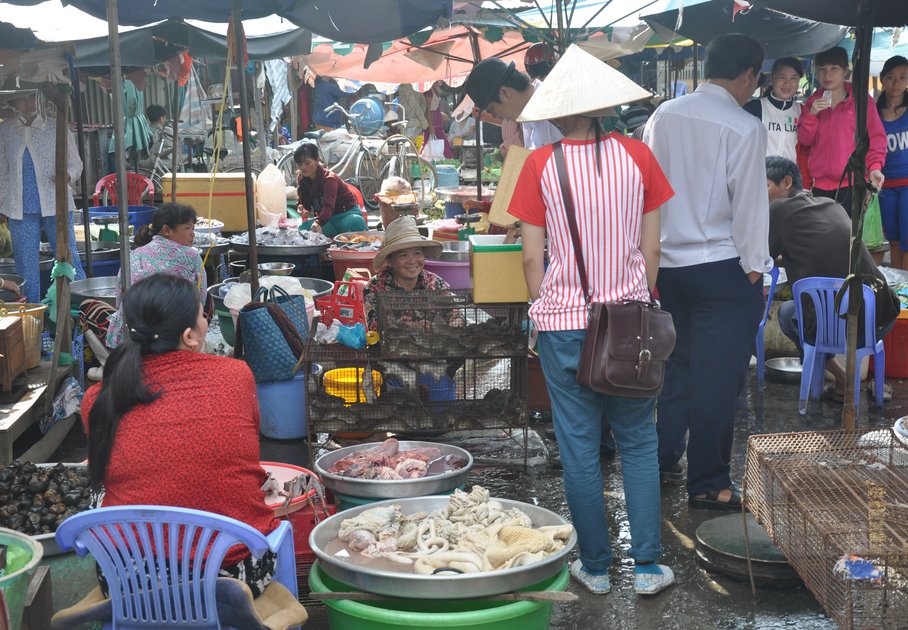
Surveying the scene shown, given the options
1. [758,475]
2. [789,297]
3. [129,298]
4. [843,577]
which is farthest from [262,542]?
[789,297]

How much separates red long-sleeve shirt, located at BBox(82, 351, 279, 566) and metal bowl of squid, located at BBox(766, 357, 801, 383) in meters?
5.12

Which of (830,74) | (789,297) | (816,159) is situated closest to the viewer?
(789,297)

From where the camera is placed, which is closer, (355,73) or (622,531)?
(622,531)

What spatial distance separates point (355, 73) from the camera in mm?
11781

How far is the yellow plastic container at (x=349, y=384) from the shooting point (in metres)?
5.18

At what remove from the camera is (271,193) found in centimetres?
1065

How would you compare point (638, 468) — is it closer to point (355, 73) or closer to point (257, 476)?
point (257, 476)

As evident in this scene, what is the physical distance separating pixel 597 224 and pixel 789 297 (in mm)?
4108

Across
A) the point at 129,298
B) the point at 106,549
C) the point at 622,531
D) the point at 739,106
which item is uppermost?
the point at 739,106

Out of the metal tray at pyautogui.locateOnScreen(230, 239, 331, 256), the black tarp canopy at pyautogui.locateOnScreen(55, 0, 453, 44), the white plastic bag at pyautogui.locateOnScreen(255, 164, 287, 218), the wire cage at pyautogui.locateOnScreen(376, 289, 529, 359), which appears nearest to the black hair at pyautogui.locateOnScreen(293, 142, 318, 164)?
the white plastic bag at pyautogui.locateOnScreen(255, 164, 287, 218)

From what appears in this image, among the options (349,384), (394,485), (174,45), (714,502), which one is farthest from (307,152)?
(394,485)

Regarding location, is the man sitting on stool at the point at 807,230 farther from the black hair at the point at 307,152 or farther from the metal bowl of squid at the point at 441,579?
the black hair at the point at 307,152

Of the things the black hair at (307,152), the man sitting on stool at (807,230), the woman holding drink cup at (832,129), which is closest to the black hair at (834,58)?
the woman holding drink cup at (832,129)

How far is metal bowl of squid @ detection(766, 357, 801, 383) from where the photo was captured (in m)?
7.02
